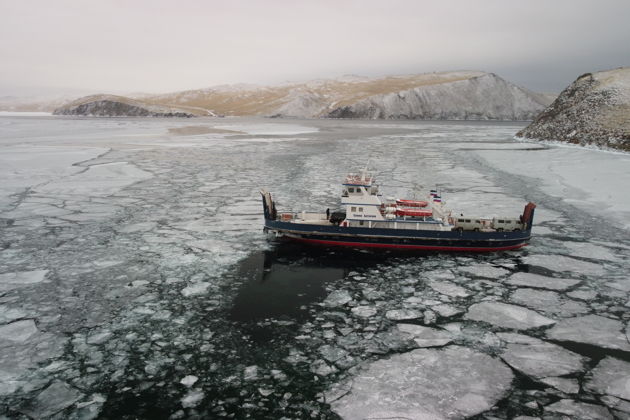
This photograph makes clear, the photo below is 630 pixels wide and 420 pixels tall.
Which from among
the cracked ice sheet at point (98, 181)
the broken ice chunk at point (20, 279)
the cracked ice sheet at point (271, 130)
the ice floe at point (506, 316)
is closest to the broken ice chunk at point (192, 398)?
the ice floe at point (506, 316)

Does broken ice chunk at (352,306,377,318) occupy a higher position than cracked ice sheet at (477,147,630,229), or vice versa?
cracked ice sheet at (477,147,630,229)

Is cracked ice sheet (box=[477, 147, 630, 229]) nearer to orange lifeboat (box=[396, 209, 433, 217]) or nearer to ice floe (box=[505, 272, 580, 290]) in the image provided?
ice floe (box=[505, 272, 580, 290])

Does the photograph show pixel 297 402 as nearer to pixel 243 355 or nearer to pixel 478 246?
pixel 243 355

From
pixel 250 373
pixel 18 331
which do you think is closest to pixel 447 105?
pixel 250 373

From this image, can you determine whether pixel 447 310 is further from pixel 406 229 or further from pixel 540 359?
pixel 406 229

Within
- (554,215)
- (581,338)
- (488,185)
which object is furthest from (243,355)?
(488,185)

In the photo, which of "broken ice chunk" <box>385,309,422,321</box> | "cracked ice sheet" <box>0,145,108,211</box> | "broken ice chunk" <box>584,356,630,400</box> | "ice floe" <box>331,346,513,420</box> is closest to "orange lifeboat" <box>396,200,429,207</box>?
"broken ice chunk" <box>385,309,422,321</box>
